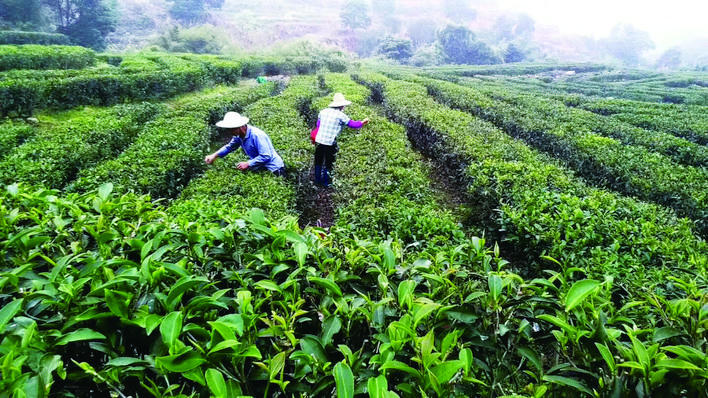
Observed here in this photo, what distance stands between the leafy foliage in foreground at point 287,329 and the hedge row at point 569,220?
1.55 meters

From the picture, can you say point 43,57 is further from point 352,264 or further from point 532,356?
point 532,356

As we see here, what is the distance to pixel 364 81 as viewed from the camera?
2352 cm

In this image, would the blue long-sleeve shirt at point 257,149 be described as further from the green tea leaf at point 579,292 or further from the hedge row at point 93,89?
the hedge row at point 93,89

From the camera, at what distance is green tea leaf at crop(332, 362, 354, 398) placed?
111 cm

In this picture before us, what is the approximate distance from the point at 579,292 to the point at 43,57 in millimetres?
26177

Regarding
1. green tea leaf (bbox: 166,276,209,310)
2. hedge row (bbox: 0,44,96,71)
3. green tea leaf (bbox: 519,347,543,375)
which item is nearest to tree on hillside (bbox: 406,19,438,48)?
hedge row (bbox: 0,44,96,71)

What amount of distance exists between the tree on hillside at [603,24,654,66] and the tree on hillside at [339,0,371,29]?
81.9m

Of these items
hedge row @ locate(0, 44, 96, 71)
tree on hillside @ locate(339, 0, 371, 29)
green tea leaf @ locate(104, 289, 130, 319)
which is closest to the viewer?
green tea leaf @ locate(104, 289, 130, 319)

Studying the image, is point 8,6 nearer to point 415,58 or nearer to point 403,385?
point 403,385

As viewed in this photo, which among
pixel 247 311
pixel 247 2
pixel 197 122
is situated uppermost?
pixel 247 2

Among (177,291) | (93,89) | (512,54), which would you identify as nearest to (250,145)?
(177,291)

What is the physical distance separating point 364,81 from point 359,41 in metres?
80.8

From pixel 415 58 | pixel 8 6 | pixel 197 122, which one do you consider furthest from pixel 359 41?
pixel 197 122

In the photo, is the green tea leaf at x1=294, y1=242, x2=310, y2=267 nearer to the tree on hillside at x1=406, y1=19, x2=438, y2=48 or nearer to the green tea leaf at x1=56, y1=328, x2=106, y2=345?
the green tea leaf at x1=56, y1=328, x2=106, y2=345
